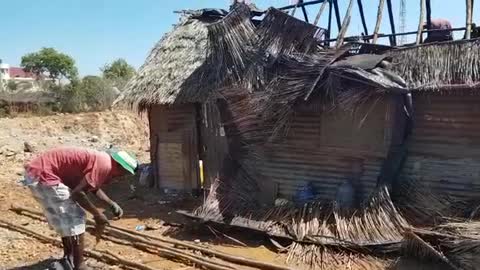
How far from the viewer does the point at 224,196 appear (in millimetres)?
8281

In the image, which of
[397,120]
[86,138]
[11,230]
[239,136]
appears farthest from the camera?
[86,138]

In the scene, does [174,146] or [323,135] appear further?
[174,146]

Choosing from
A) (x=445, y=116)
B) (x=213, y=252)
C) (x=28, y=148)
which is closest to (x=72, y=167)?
(x=213, y=252)

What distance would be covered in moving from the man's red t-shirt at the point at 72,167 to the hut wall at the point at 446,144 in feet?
15.0

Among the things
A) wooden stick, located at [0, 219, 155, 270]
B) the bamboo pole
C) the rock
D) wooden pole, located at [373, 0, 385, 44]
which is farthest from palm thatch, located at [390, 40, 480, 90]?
the rock

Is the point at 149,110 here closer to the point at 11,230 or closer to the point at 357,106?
the point at 11,230

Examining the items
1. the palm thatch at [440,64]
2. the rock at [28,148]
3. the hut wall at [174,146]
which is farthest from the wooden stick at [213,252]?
the rock at [28,148]

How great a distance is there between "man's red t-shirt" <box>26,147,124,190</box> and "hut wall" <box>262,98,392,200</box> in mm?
3840

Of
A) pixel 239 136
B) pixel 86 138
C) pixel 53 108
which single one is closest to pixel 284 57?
pixel 239 136

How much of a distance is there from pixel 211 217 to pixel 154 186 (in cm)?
406

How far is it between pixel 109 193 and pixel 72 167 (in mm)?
6538

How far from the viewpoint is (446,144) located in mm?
7301

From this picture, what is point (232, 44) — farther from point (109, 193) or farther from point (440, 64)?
point (109, 193)

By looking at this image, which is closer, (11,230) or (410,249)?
(410,249)
